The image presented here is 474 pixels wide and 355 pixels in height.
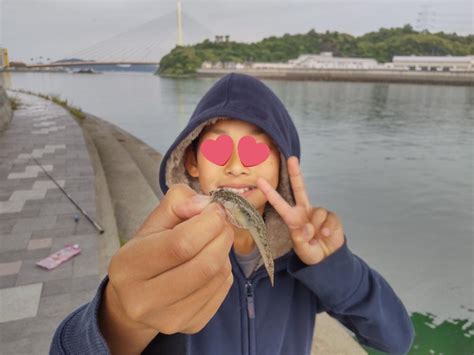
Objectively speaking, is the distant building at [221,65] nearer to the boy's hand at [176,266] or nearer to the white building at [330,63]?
the white building at [330,63]

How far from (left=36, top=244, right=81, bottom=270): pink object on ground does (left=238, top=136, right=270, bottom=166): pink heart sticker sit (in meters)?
3.38

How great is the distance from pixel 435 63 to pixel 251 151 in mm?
96597

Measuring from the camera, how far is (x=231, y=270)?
140cm

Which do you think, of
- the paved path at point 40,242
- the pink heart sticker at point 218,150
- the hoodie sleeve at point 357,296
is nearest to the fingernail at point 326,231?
the hoodie sleeve at point 357,296

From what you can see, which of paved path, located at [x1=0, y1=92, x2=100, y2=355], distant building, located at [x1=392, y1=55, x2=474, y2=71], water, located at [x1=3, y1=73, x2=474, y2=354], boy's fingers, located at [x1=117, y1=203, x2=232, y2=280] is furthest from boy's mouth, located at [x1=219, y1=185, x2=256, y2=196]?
distant building, located at [x1=392, y1=55, x2=474, y2=71]

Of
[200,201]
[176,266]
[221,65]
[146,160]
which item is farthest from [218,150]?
[221,65]

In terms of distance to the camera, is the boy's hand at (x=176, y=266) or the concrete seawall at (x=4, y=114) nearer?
the boy's hand at (x=176, y=266)

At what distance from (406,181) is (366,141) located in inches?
289

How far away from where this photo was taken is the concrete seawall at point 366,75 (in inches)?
2665

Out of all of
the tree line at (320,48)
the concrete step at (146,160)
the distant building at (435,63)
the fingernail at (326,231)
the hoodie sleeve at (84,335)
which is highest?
the tree line at (320,48)

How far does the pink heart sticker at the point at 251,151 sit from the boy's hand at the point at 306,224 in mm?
258

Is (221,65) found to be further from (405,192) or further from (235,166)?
(235,166)

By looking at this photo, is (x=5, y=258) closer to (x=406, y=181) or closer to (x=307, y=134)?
(x=406, y=181)

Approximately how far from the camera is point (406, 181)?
14.2 m
